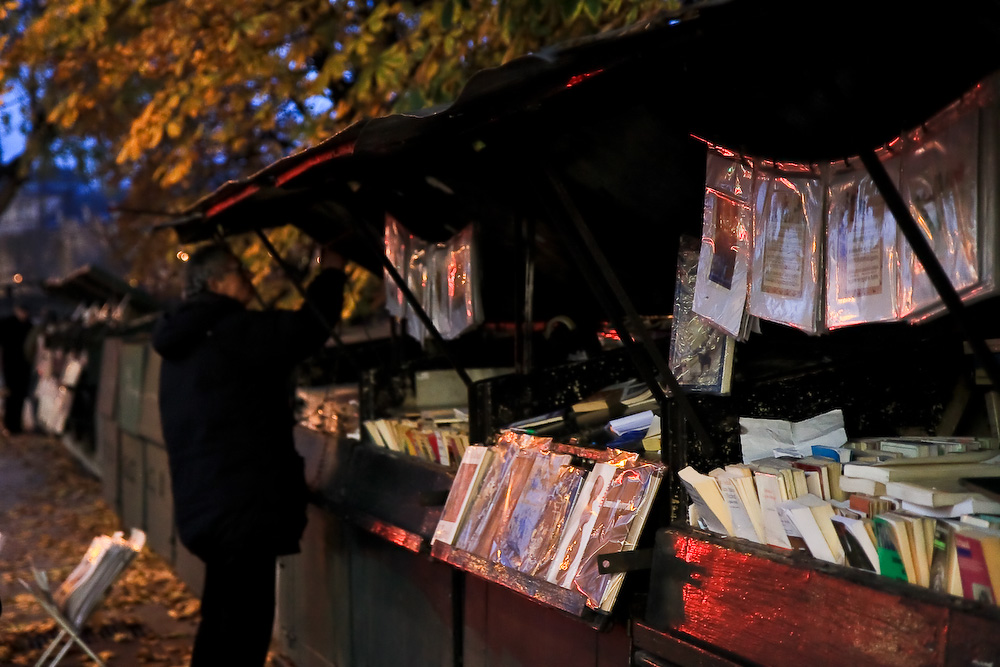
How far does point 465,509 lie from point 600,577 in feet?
2.73

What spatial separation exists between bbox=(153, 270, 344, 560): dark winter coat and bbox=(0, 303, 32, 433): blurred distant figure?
14.8m

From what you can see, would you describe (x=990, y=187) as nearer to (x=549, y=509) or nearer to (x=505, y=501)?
(x=549, y=509)

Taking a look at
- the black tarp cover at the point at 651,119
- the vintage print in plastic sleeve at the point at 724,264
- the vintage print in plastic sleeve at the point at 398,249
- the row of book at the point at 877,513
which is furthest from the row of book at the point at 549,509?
the vintage print in plastic sleeve at the point at 398,249

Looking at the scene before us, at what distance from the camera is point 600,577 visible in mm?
2711

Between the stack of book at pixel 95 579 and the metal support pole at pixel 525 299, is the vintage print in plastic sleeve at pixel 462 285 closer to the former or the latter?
the metal support pole at pixel 525 299

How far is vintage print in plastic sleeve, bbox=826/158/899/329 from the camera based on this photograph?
2.33m

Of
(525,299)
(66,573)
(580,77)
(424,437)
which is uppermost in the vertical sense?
(580,77)

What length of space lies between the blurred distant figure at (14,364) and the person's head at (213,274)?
14698mm

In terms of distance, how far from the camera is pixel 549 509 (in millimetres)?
3047

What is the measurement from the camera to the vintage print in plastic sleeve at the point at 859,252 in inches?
91.9

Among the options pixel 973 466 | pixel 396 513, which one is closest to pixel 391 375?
pixel 396 513

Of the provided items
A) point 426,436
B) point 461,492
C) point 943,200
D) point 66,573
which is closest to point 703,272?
point 943,200

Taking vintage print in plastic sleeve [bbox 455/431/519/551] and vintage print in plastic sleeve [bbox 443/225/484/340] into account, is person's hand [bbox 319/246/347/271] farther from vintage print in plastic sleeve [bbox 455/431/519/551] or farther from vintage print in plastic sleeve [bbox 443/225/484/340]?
vintage print in plastic sleeve [bbox 455/431/519/551]

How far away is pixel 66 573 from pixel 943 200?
7772 mm
